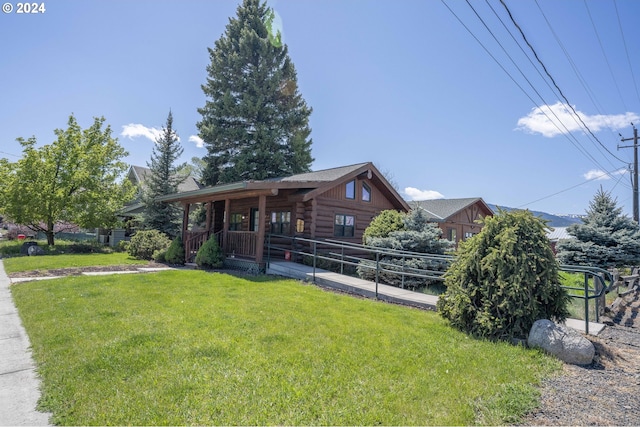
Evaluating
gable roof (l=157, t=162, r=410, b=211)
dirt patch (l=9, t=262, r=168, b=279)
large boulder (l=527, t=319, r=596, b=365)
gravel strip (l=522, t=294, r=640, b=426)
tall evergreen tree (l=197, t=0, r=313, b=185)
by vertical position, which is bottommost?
dirt patch (l=9, t=262, r=168, b=279)

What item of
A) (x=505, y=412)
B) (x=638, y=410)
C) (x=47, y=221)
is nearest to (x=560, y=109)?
(x=638, y=410)

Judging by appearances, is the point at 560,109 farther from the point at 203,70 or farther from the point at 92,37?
the point at 203,70

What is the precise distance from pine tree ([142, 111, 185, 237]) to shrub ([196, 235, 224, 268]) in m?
10.4

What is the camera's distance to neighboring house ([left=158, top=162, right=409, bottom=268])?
11.2 m

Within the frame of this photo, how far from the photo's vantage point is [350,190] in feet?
45.9

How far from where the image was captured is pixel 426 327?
5180 millimetres

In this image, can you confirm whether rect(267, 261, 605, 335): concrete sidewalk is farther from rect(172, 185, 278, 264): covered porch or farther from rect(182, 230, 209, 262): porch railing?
rect(182, 230, 209, 262): porch railing

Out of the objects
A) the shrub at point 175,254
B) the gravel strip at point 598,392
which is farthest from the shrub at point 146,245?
the gravel strip at point 598,392

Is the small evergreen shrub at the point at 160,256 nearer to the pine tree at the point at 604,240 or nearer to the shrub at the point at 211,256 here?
the shrub at the point at 211,256

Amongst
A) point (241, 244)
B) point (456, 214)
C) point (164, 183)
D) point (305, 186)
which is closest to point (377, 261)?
point (305, 186)

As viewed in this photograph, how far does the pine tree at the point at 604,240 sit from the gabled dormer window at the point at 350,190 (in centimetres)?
991

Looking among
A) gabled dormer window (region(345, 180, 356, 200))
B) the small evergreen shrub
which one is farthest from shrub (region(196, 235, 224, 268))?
gabled dormer window (region(345, 180, 356, 200))

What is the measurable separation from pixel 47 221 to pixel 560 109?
79.3 feet

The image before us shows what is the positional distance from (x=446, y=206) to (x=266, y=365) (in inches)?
897
